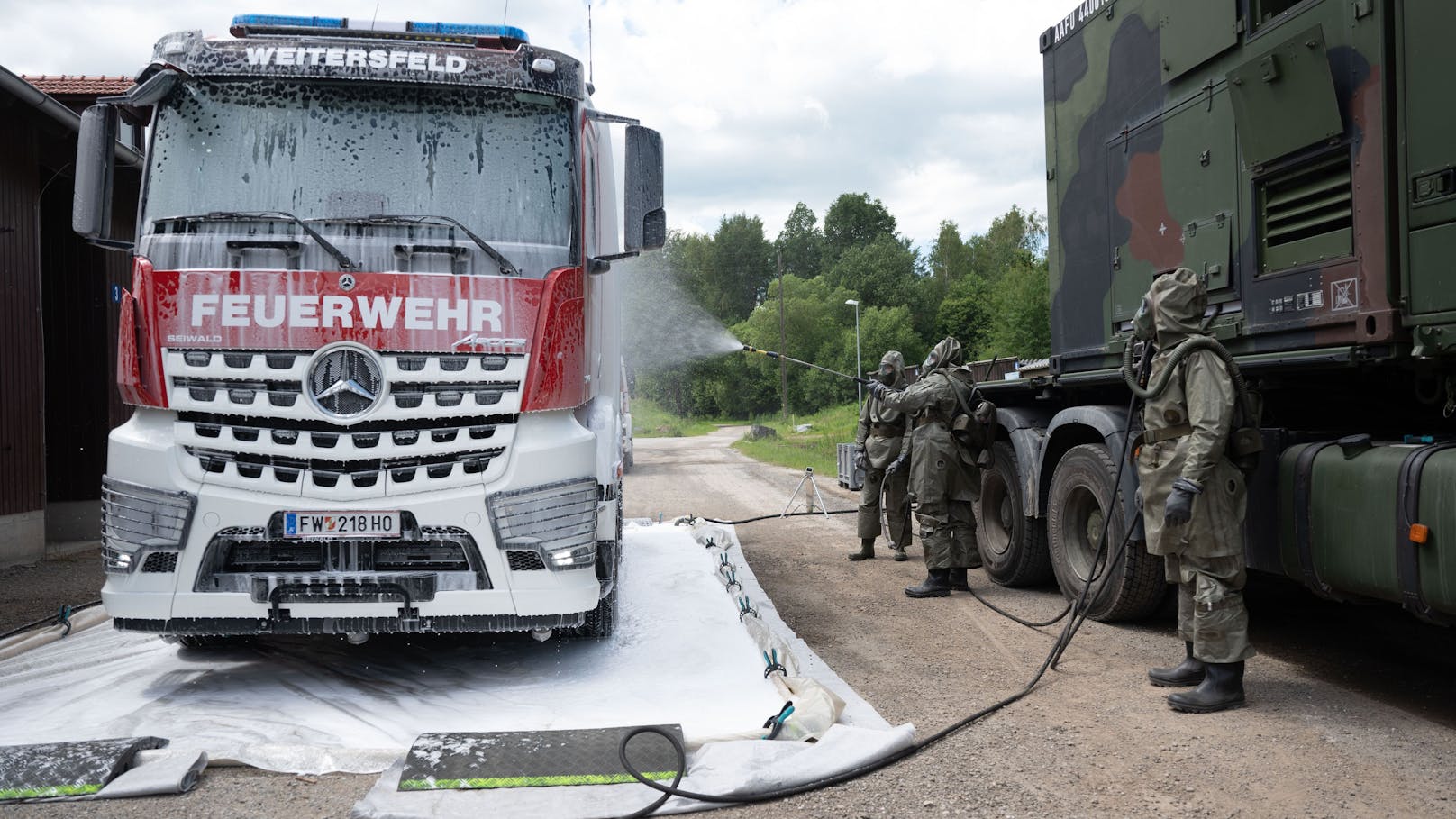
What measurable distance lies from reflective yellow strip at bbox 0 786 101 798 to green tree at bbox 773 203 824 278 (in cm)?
8450

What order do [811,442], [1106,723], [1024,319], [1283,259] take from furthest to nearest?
[1024,319] → [811,442] → [1283,259] → [1106,723]

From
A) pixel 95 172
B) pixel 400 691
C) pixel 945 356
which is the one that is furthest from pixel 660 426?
pixel 95 172

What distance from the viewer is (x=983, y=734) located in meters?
4.22

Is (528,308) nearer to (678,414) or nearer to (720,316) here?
(678,414)

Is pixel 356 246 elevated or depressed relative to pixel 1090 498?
elevated

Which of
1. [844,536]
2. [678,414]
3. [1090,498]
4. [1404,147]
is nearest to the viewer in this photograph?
[1404,147]

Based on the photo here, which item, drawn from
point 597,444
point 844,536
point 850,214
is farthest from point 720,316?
point 597,444

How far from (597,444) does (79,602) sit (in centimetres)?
526

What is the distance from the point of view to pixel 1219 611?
14.6 feet

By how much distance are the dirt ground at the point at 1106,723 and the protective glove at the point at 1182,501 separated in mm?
867

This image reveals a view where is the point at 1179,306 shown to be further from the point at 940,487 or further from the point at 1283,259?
the point at 940,487

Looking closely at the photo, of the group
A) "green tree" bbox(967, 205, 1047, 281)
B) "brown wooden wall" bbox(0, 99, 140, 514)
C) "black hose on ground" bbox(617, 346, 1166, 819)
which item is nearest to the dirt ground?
"black hose on ground" bbox(617, 346, 1166, 819)

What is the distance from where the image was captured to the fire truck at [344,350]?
173 inches

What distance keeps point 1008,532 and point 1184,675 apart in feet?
10.8
